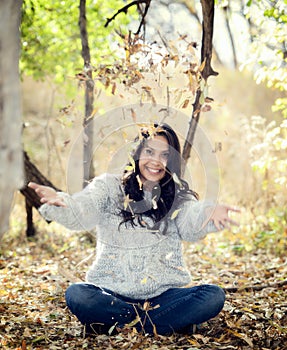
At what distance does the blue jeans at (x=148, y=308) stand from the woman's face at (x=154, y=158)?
2.17ft

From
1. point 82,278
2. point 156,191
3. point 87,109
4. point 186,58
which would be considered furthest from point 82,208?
point 87,109

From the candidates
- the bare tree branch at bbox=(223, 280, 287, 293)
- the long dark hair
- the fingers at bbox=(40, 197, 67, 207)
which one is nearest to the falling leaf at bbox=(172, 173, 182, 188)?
the long dark hair

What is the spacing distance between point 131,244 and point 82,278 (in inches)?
41.3

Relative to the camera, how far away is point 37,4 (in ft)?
15.2

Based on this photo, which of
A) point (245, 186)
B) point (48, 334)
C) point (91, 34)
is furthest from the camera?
point (245, 186)

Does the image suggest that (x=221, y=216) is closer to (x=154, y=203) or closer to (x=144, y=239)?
(x=154, y=203)

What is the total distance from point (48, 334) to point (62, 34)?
3480 millimetres

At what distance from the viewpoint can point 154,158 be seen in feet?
9.76

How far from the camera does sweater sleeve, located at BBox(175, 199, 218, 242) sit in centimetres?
272

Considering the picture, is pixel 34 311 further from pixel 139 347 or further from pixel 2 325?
pixel 139 347

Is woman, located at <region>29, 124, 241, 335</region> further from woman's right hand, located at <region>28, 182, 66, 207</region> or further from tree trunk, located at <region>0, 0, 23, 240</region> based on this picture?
tree trunk, located at <region>0, 0, 23, 240</region>

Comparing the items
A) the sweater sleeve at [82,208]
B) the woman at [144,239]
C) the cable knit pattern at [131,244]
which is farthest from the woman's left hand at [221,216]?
the sweater sleeve at [82,208]

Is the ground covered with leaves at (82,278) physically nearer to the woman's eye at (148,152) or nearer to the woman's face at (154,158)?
the woman's face at (154,158)

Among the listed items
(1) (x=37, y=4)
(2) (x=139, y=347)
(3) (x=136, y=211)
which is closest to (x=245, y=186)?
(1) (x=37, y=4)
